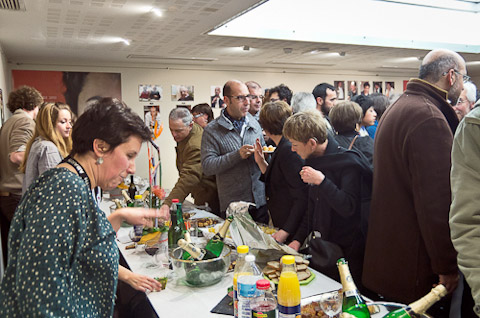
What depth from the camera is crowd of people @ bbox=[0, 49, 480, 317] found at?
1091mm

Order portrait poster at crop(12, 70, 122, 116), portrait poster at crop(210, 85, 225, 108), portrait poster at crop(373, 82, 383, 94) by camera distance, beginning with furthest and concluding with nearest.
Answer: portrait poster at crop(373, 82, 383, 94) < portrait poster at crop(210, 85, 225, 108) < portrait poster at crop(12, 70, 122, 116)

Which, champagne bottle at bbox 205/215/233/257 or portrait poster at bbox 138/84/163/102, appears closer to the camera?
champagne bottle at bbox 205/215/233/257

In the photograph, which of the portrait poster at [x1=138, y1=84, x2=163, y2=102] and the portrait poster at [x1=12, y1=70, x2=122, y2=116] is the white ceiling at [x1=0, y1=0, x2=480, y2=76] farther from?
the portrait poster at [x1=138, y1=84, x2=163, y2=102]

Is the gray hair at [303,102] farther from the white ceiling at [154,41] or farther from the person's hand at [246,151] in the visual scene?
the white ceiling at [154,41]

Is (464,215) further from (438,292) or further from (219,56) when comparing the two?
(219,56)

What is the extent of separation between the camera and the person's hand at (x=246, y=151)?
9.02 ft

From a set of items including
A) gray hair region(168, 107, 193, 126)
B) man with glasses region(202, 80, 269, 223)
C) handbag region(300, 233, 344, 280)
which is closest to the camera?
handbag region(300, 233, 344, 280)

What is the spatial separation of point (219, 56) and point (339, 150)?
5.97m

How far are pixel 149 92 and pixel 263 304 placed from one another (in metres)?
7.79

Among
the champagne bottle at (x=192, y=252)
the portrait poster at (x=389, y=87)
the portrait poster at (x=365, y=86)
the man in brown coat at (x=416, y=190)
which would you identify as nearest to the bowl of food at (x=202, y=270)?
the champagne bottle at (x=192, y=252)

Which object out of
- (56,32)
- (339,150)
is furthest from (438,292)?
(56,32)

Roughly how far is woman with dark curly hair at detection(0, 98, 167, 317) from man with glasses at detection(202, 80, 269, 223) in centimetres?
161

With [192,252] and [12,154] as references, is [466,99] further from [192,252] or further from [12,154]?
[12,154]

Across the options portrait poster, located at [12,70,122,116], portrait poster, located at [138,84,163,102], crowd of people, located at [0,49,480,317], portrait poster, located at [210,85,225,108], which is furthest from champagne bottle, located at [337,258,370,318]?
portrait poster, located at [210,85,225,108]
